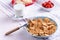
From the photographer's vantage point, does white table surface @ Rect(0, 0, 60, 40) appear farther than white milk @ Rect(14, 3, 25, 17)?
No

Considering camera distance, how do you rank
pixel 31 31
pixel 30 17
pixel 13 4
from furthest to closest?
pixel 13 4 → pixel 30 17 → pixel 31 31

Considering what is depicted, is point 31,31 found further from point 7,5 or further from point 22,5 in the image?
point 7,5

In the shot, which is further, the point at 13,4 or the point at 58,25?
the point at 13,4

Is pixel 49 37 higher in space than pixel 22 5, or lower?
lower

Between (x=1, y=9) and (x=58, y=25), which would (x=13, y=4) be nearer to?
(x=1, y=9)

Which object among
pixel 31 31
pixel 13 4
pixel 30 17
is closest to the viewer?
pixel 31 31

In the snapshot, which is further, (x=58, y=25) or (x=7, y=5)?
(x=7, y=5)

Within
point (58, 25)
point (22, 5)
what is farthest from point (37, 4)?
point (58, 25)

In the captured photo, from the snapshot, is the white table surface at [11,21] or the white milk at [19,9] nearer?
the white table surface at [11,21]

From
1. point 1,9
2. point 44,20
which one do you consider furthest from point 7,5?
point 44,20
